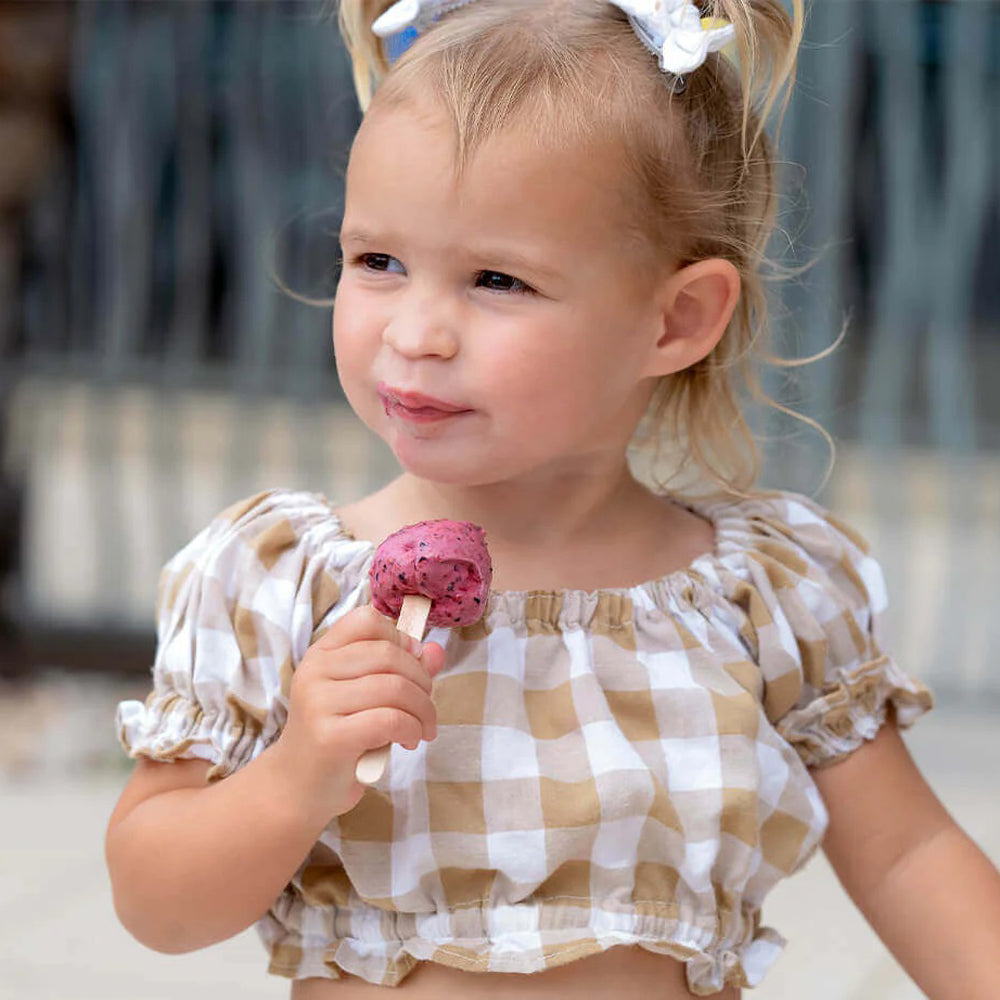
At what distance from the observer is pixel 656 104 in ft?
3.48

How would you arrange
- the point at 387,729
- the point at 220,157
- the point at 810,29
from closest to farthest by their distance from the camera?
the point at 387,729 < the point at 810,29 < the point at 220,157

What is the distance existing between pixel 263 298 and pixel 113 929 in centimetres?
115

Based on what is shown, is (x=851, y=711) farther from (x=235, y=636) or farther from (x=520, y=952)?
(x=235, y=636)

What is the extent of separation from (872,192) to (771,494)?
56.2 inches

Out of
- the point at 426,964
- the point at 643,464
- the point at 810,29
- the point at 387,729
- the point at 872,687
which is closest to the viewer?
the point at 387,729

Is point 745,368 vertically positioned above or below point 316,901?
above

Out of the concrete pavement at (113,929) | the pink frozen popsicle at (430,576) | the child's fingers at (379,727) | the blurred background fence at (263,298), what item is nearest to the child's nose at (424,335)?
the pink frozen popsicle at (430,576)

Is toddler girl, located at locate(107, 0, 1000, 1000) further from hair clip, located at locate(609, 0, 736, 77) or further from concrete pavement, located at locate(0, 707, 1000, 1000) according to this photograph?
concrete pavement, located at locate(0, 707, 1000, 1000)

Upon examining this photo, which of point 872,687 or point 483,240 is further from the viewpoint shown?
point 872,687

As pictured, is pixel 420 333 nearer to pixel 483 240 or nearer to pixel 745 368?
pixel 483 240

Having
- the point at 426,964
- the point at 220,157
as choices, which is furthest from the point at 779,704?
the point at 220,157

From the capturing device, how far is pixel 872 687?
1183 millimetres

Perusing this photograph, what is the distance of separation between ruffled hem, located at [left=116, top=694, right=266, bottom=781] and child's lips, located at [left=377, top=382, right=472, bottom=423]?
0.23 m

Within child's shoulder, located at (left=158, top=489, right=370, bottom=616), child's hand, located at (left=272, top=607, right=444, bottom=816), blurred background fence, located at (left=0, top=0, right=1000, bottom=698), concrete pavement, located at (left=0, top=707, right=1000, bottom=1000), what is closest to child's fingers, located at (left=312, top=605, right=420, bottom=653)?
child's hand, located at (left=272, top=607, right=444, bottom=816)
